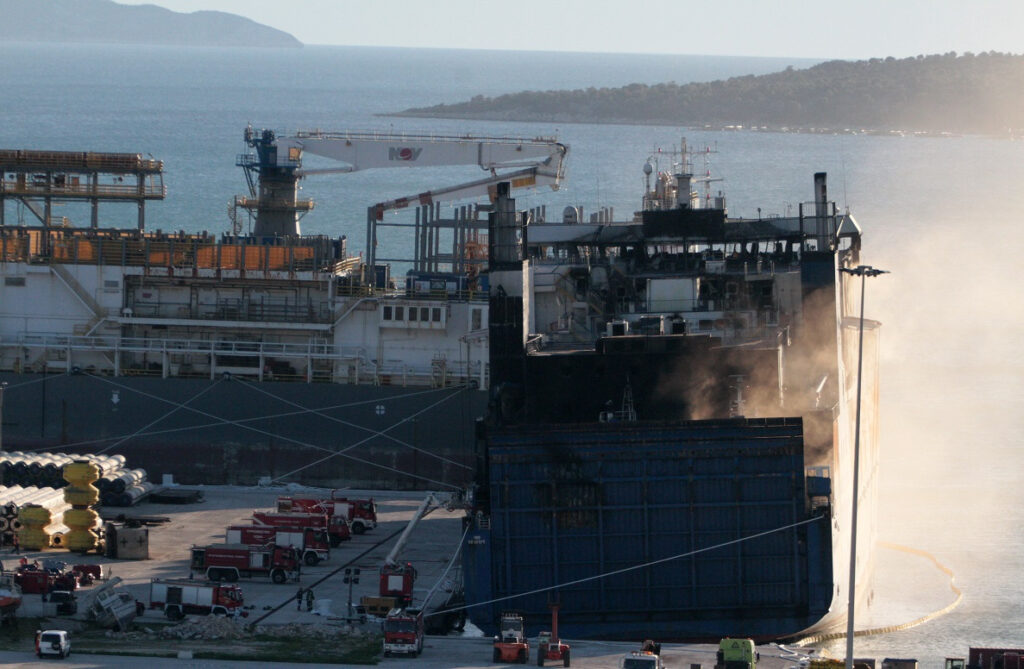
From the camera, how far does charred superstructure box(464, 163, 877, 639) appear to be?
3794 cm

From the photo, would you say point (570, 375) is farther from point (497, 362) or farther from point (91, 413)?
point (91, 413)

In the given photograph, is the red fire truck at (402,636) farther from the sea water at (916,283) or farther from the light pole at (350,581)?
the sea water at (916,283)

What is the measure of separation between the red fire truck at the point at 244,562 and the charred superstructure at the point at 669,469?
16.7ft

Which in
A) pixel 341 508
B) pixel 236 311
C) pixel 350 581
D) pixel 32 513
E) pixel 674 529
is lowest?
pixel 350 581

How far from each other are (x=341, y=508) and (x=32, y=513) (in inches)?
311

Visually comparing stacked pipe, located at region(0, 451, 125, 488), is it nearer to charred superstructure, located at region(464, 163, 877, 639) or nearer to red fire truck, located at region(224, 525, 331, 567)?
red fire truck, located at region(224, 525, 331, 567)

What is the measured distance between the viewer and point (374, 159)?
6388cm

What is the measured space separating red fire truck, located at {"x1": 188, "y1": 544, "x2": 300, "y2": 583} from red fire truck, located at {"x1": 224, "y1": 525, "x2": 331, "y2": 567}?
165 cm

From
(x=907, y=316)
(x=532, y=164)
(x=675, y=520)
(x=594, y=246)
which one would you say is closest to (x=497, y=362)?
(x=675, y=520)

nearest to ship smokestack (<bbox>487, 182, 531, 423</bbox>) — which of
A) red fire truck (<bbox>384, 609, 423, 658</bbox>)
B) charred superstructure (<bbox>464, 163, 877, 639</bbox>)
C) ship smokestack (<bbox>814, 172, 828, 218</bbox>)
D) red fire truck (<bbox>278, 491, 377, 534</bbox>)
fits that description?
charred superstructure (<bbox>464, 163, 877, 639</bbox>)

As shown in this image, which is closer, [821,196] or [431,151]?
[821,196]

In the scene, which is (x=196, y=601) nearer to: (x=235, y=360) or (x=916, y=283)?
(x=235, y=360)

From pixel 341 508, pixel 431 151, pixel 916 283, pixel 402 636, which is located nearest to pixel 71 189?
pixel 431 151

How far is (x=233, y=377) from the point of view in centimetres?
5672
